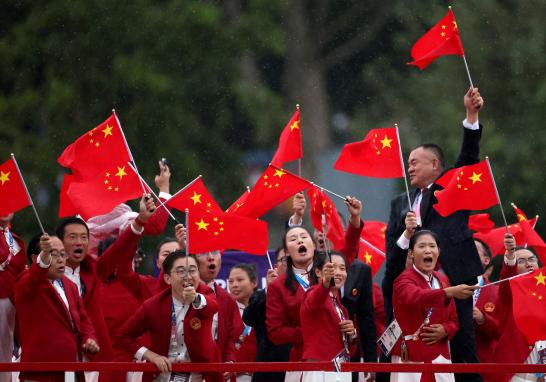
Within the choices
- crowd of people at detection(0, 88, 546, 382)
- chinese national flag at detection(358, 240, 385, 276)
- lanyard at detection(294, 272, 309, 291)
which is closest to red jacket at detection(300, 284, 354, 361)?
crowd of people at detection(0, 88, 546, 382)

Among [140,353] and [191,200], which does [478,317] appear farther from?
[140,353]

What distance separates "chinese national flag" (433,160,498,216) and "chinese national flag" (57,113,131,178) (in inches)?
79.3

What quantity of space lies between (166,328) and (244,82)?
8.05 meters

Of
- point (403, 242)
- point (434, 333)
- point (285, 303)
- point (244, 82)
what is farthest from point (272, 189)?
point (244, 82)

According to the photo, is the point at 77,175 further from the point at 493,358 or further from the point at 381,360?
the point at 493,358

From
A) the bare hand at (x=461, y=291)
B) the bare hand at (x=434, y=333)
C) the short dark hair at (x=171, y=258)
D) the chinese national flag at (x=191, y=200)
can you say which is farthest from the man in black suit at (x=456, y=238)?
the short dark hair at (x=171, y=258)

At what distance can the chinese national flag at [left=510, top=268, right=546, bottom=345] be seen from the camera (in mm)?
8672

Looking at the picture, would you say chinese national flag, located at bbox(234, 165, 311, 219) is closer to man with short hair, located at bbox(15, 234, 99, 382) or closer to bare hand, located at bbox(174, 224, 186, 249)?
bare hand, located at bbox(174, 224, 186, 249)

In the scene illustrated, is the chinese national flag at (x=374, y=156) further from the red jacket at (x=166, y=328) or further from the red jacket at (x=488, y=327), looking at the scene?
the red jacket at (x=166, y=328)

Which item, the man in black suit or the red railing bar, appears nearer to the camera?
the red railing bar

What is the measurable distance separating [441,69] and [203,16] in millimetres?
2718

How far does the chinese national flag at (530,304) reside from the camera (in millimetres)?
8672

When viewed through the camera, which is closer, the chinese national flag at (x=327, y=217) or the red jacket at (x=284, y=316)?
the red jacket at (x=284, y=316)

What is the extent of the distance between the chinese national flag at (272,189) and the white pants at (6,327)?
5.16ft
